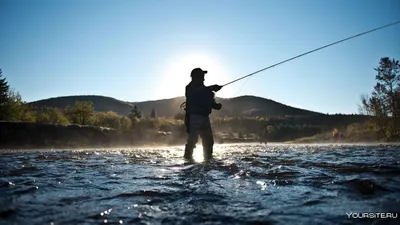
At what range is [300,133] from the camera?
120 metres

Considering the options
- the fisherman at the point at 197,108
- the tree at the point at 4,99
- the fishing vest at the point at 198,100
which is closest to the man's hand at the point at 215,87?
the fisherman at the point at 197,108

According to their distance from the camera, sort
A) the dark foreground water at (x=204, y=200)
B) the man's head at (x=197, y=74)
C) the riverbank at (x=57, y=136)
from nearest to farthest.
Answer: the dark foreground water at (x=204, y=200), the man's head at (x=197, y=74), the riverbank at (x=57, y=136)

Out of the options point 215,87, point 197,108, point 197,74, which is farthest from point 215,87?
point 197,108

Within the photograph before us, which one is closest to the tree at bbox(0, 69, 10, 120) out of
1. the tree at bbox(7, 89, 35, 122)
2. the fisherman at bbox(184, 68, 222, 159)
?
the tree at bbox(7, 89, 35, 122)

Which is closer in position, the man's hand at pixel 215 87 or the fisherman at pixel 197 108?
the fisherman at pixel 197 108

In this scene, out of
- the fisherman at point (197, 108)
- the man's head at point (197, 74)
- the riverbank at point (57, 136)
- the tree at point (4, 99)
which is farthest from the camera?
the tree at point (4, 99)

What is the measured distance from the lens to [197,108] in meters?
9.41

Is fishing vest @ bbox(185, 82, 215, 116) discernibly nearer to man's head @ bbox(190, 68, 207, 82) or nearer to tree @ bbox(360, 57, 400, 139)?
man's head @ bbox(190, 68, 207, 82)

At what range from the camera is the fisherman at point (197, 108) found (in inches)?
371

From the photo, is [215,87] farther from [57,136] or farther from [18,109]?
[18,109]

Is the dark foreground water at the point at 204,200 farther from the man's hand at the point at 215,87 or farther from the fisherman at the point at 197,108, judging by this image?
the man's hand at the point at 215,87

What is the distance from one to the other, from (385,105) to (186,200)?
174 feet

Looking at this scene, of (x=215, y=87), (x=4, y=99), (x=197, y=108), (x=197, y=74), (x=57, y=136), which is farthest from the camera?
(x=4, y=99)

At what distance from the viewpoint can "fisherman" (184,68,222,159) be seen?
941cm
